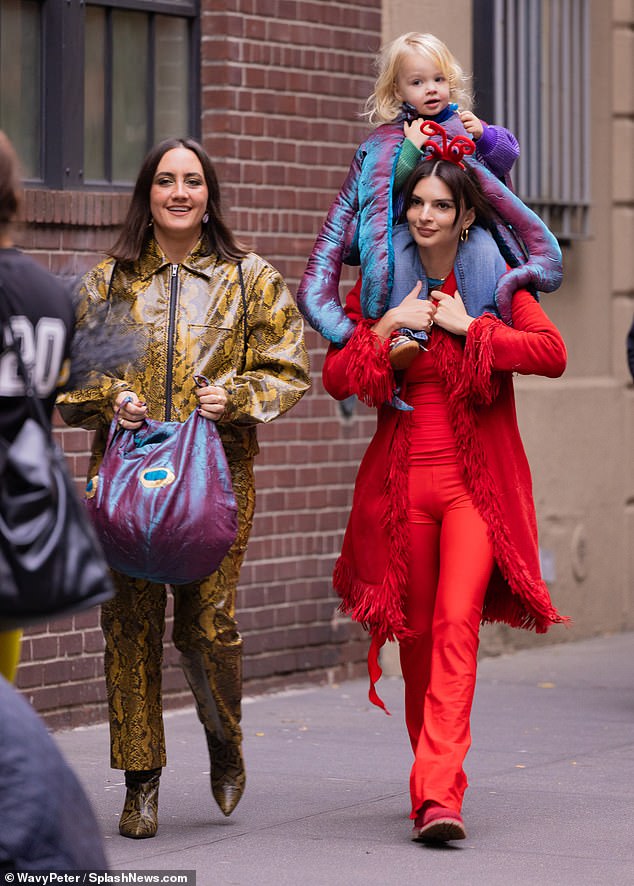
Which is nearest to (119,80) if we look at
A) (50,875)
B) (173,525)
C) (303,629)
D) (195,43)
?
(195,43)

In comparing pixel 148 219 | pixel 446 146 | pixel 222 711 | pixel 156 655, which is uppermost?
pixel 446 146

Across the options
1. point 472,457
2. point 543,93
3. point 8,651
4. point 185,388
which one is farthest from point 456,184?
point 543,93

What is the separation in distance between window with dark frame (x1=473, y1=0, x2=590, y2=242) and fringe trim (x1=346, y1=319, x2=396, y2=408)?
14.7ft

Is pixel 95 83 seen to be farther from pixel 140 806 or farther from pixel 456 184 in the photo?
pixel 140 806

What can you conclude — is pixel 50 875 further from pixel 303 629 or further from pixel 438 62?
pixel 303 629

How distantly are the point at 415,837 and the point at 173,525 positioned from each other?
122 cm

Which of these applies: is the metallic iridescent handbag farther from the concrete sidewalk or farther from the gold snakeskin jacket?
the concrete sidewalk

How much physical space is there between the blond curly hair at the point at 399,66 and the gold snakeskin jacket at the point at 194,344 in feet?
2.30

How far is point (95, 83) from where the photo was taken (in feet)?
28.5

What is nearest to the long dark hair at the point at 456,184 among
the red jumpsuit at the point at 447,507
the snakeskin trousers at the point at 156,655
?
the red jumpsuit at the point at 447,507

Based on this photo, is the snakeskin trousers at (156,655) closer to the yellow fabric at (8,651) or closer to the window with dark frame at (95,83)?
the yellow fabric at (8,651)

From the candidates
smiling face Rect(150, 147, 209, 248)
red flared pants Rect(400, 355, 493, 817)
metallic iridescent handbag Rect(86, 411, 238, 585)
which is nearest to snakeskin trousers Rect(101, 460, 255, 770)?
metallic iridescent handbag Rect(86, 411, 238, 585)

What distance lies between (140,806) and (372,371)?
1522mm

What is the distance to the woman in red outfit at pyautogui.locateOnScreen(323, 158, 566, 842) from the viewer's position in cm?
622
